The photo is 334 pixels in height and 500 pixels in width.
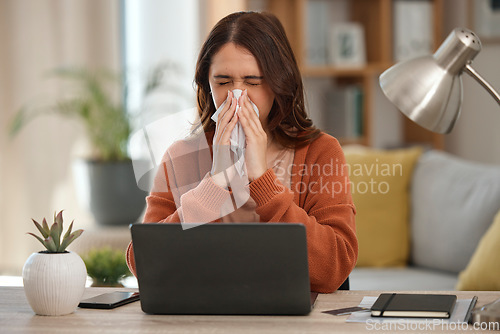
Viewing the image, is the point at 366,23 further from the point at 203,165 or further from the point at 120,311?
the point at 120,311

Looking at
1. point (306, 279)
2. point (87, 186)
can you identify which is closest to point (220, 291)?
point (306, 279)

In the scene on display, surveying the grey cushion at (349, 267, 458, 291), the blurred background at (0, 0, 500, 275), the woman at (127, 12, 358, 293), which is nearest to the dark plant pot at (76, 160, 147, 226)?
the blurred background at (0, 0, 500, 275)

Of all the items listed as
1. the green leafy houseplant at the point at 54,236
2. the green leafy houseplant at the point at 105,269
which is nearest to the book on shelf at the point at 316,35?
the green leafy houseplant at the point at 105,269

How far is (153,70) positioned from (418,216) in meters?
1.79

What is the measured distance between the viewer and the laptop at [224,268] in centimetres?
111

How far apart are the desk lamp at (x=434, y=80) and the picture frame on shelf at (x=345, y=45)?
8.52ft

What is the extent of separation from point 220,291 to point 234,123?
41cm

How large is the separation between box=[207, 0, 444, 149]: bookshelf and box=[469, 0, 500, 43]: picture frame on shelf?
0.63ft

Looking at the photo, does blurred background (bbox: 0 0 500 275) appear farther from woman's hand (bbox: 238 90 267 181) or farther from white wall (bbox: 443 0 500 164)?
woman's hand (bbox: 238 90 267 181)

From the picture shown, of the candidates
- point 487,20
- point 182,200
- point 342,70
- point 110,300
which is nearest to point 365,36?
point 342,70

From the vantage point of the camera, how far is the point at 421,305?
44.2 inches

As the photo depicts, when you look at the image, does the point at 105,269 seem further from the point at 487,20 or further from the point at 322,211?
the point at 487,20

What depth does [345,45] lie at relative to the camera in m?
3.75

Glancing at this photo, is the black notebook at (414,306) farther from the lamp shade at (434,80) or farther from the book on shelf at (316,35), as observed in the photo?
the book on shelf at (316,35)
